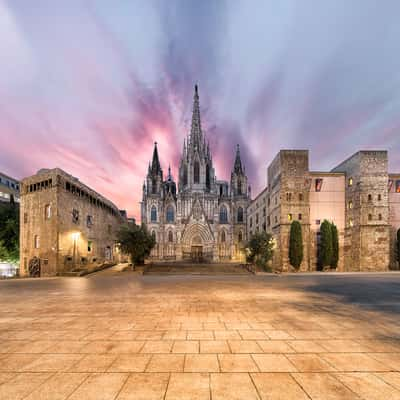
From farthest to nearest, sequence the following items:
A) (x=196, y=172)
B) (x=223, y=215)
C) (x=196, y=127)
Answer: (x=196, y=127), (x=196, y=172), (x=223, y=215)

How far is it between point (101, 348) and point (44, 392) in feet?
4.90

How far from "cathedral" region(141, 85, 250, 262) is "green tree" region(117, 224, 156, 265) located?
20769mm

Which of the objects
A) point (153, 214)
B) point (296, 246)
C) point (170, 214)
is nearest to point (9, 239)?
point (153, 214)

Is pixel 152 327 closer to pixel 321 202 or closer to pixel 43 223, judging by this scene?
pixel 43 223

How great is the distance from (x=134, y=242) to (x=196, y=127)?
1645 inches

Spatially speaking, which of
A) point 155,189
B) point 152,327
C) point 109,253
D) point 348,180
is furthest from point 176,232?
point 152,327

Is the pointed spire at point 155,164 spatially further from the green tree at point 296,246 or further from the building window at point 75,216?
the green tree at point 296,246

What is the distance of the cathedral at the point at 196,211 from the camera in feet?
157

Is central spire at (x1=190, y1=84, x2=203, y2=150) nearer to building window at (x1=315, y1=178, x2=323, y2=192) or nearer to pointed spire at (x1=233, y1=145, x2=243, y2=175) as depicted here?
pointed spire at (x1=233, y1=145, x2=243, y2=175)

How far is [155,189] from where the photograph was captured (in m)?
54.6

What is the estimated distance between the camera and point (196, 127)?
5759 centimetres

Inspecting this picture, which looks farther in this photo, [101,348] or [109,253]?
[109,253]

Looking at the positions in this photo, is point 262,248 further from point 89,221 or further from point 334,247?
point 89,221

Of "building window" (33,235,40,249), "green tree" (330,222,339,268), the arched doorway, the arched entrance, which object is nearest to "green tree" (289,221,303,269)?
"green tree" (330,222,339,268)
